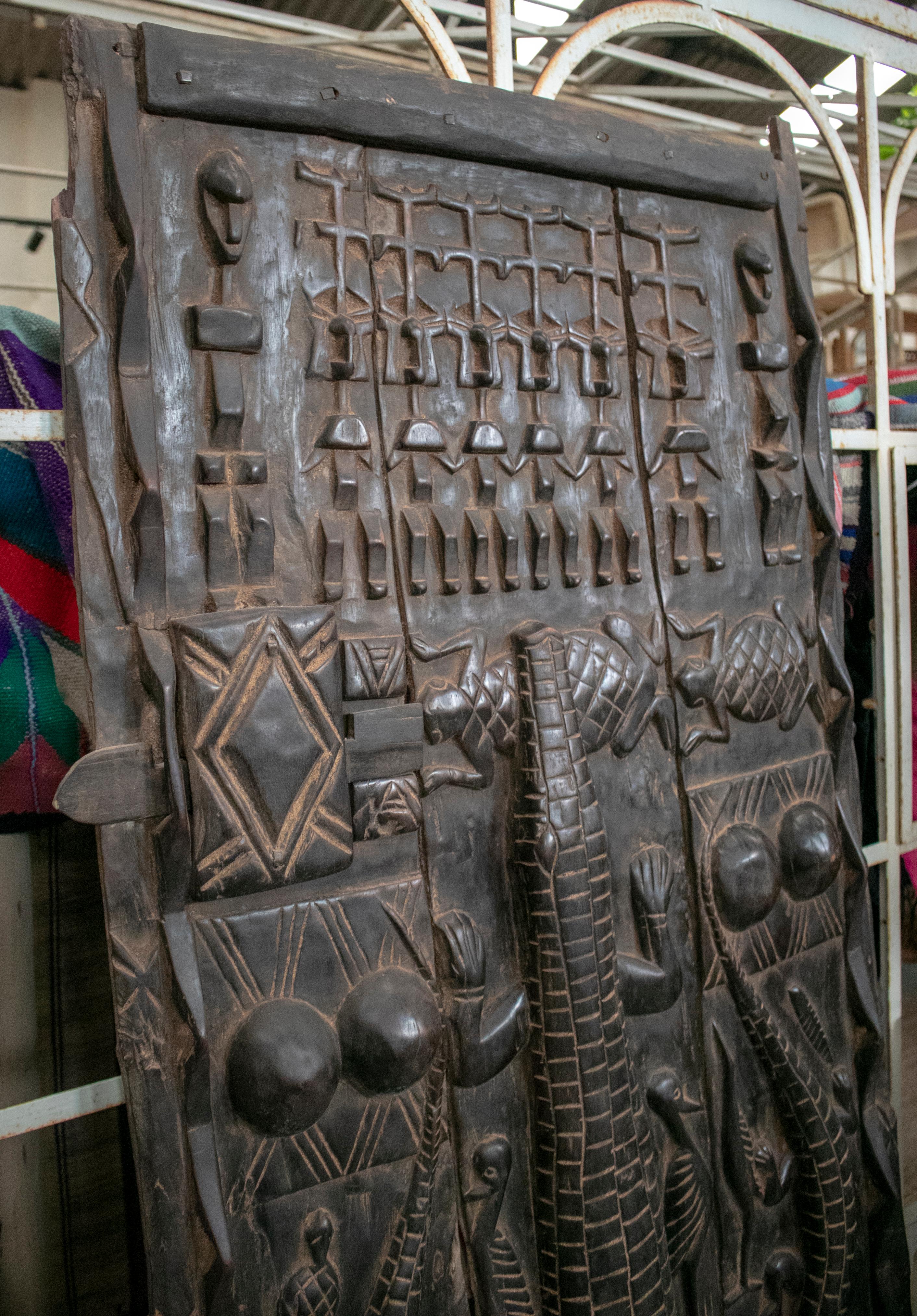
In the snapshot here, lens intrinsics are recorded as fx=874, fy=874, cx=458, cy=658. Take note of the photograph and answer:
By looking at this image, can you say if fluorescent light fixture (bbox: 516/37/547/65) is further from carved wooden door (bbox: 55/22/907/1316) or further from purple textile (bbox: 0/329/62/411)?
purple textile (bbox: 0/329/62/411)

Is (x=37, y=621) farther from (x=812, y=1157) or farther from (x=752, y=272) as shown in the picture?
(x=812, y=1157)

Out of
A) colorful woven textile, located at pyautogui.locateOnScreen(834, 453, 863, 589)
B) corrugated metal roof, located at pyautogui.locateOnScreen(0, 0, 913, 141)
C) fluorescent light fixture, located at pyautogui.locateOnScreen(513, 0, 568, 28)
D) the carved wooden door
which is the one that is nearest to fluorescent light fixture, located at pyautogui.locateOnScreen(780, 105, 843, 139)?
corrugated metal roof, located at pyautogui.locateOnScreen(0, 0, 913, 141)

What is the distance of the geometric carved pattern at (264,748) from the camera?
989 millimetres

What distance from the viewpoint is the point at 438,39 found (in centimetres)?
129

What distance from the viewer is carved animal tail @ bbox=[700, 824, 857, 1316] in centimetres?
136

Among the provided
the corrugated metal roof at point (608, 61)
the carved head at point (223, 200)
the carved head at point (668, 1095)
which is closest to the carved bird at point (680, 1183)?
the carved head at point (668, 1095)

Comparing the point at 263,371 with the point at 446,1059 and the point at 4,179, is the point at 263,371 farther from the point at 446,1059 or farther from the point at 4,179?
the point at 4,179

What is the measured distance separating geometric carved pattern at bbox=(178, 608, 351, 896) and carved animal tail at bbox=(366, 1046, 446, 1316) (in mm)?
342

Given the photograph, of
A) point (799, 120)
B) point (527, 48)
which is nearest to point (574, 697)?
point (527, 48)

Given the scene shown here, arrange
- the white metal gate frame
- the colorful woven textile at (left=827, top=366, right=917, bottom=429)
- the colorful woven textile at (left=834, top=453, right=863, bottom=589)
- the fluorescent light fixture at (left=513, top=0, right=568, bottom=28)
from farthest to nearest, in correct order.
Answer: the fluorescent light fixture at (left=513, top=0, right=568, bottom=28) < the colorful woven textile at (left=834, top=453, right=863, bottom=589) < the colorful woven textile at (left=827, top=366, right=917, bottom=429) < the white metal gate frame

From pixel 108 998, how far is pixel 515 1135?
872 millimetres

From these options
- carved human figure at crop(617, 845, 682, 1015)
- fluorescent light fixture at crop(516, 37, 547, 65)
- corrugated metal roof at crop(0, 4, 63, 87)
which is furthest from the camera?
corrugated metal roof at crop(0, 4, 63, 87)

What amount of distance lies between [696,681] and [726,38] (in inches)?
47.6

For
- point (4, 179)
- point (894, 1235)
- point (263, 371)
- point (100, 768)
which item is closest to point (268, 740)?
point (100, 768)
